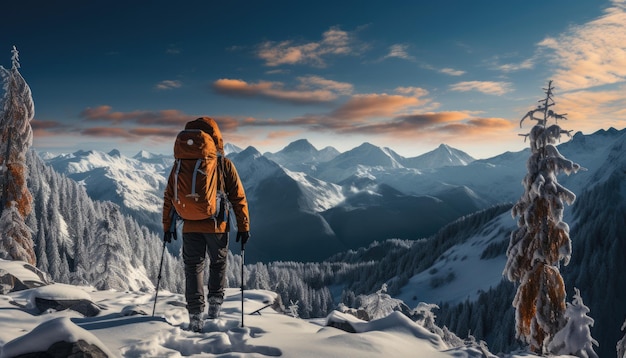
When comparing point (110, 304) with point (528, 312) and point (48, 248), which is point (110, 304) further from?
point (48, 248)

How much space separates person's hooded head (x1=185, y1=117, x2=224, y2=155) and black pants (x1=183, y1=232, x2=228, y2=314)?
1.64 m

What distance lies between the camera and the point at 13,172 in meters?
21.1

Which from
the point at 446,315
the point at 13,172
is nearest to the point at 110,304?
the point at 13,172

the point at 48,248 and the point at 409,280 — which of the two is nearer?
the point at 48,248

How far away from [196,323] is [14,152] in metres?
21.9

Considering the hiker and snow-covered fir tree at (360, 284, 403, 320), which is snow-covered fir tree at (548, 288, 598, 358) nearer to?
snow-covered fir tree at (360, 284, 403, 320)

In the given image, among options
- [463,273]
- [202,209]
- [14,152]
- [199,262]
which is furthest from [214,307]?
[463,273]

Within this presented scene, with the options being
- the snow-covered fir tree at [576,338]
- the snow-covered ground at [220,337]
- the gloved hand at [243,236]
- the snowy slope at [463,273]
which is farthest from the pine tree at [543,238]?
the snowy slope at [463,273]

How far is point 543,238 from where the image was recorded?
13.6 metres

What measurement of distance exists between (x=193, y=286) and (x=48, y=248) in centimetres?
8084

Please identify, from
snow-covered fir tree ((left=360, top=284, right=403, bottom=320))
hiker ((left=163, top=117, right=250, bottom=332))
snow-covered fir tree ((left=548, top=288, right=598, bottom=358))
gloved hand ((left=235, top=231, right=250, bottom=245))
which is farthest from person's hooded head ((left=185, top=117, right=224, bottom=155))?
snow-covered fir tree ((left=548, top=288, right=598, bottom=358))

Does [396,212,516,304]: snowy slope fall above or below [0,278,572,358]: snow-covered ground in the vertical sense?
below

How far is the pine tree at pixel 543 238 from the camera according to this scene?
13.4m

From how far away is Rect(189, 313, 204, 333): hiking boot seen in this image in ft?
20.3
